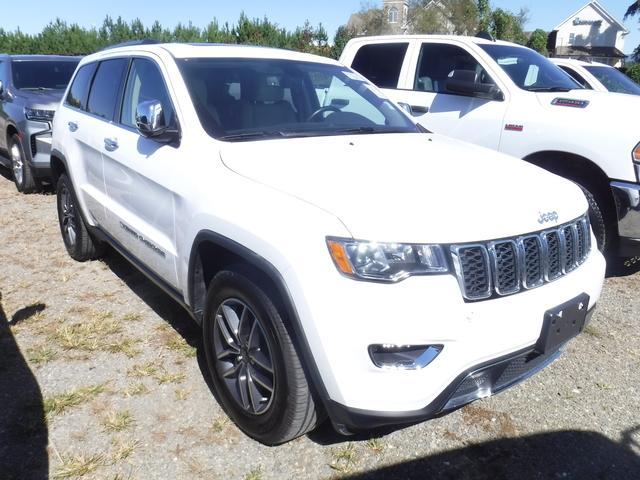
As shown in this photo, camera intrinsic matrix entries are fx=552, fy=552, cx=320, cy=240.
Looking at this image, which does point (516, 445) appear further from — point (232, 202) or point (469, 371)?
point (232, 202)

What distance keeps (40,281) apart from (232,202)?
2.98 metres

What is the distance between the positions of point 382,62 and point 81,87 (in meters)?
3.33

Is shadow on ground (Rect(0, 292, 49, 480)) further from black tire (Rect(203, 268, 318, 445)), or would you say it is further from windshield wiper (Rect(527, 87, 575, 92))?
windshield wiper (Rect(527, 87, 575, 92))

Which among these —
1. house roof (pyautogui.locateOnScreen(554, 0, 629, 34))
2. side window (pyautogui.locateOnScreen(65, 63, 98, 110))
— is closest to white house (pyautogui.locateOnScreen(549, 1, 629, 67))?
house roof (pyautogui.locateOnScreen(554, 0, 629, 34))

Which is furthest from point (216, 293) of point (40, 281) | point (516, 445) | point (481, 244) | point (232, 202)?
point (40, 281)

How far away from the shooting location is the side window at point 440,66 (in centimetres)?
559

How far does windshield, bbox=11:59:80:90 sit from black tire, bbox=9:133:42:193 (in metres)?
0.84

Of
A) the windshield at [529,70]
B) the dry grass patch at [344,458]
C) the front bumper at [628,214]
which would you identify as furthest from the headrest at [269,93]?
the windshield at [529,70]

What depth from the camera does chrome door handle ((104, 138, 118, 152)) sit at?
12.0 ft

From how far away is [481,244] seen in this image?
2119mm

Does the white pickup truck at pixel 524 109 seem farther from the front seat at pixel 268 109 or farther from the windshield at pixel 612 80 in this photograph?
the windshield at pixel 612 80

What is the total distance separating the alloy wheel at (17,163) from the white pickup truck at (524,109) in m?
4.53

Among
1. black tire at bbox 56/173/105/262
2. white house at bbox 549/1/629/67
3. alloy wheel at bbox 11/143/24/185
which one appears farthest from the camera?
white house at bbox 549/1/629/67

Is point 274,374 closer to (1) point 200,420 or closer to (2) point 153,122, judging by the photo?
(1) point 200,420
